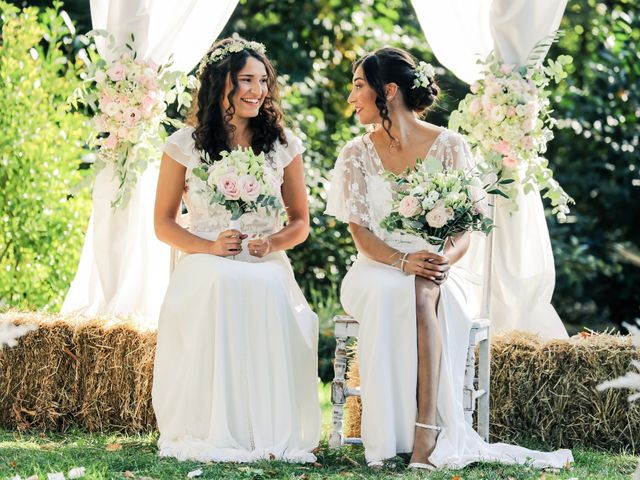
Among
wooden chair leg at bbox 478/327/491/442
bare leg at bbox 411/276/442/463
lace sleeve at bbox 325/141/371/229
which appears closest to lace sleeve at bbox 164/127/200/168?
lace sleeve at bbox 325/141/371/229

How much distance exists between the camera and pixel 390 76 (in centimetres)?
464

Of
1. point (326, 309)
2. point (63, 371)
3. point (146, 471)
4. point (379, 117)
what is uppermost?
point (379, 117)

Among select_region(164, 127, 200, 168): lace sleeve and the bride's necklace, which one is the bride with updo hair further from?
select_region(164, 127, 200, 168): lace sleeve

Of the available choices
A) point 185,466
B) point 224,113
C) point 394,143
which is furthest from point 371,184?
point 185,466

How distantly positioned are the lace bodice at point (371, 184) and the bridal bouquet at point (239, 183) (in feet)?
1.35

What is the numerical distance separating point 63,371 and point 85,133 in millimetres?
1654

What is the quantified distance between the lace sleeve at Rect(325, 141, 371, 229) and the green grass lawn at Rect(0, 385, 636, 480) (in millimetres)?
1041

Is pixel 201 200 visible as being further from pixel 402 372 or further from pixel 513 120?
pixel 513 120

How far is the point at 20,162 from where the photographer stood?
19.4ft

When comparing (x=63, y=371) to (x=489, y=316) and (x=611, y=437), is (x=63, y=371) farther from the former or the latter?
(x=611, y=437)

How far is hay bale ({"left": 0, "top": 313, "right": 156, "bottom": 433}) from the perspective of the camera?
4.97 m

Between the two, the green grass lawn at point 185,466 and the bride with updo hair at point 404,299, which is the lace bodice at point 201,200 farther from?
the green grass lawn at point 185,466

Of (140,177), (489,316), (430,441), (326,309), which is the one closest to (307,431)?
(430,441)

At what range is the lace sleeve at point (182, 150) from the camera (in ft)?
15.3
